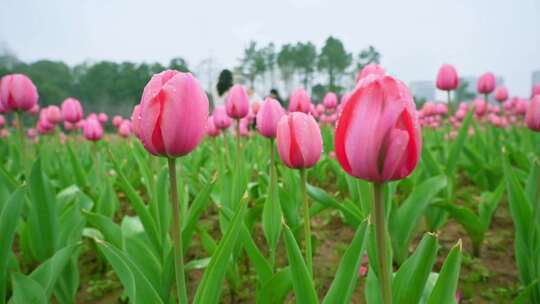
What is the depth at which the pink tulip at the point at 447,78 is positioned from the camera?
9.59ft

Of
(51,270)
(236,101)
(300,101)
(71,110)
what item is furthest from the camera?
(71,110)

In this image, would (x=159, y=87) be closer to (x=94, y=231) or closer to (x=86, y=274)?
(x=94, y=231)

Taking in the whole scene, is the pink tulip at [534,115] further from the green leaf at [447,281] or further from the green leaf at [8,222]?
the green leaf at [8,222]

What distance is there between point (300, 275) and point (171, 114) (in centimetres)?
46

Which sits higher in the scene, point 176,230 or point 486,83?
point 486,83

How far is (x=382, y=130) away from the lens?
2.10 feet

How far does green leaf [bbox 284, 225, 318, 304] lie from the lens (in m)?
0.88

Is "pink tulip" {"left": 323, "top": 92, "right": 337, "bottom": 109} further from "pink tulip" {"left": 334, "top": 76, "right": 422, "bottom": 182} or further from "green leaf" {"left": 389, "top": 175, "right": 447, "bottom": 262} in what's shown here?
"pink tulip" {"left": 334, "top": 76, "right": 422, "bottom": 182}

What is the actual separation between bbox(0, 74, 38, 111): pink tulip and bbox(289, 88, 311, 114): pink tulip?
1.36 m

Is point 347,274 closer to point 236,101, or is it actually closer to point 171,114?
point 171,114

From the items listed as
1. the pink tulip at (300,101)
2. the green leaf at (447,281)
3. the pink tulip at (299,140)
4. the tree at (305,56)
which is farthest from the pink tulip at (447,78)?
the tree at (305,56)

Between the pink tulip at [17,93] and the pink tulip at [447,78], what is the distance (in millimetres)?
2701

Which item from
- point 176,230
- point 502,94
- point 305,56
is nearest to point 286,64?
point 305,56

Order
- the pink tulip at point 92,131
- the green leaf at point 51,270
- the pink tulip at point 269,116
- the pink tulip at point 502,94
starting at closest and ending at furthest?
the green leaf at point 51,270, the pink tulip at point 269,116, the pink tulip at point 92,131, the pink tulip at point 502,94
